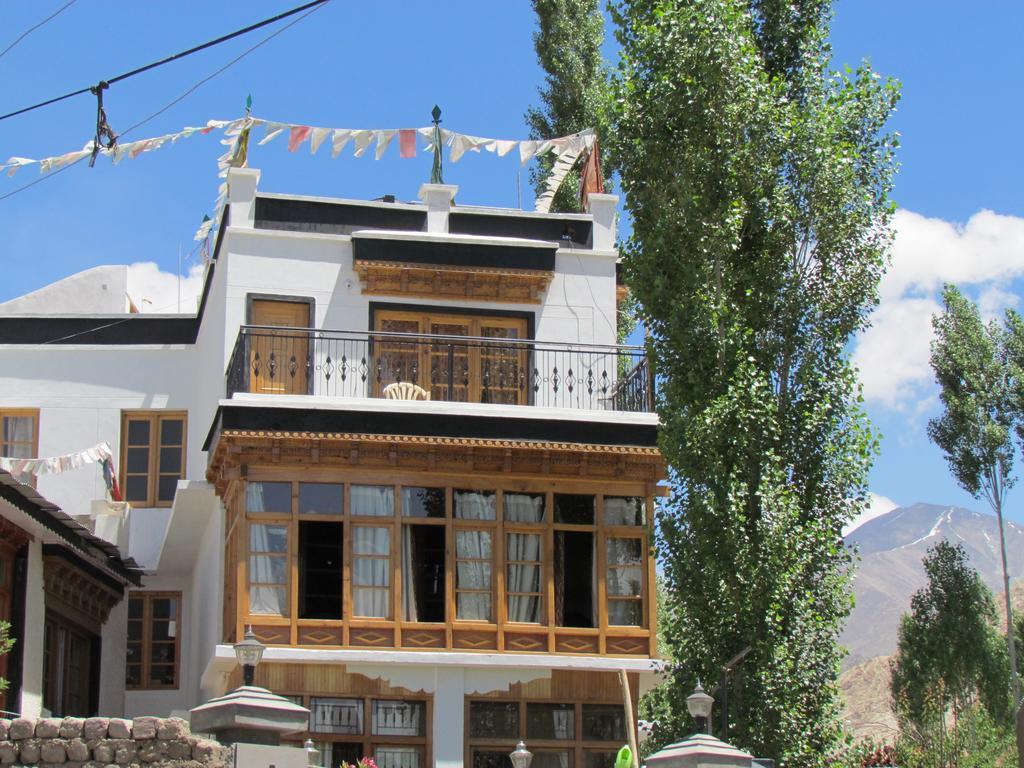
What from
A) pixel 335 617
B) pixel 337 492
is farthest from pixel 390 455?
pixel 335 617

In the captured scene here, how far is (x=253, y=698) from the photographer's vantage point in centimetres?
1138

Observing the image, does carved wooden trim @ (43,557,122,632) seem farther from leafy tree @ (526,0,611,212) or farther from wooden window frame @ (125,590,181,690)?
leafy tree @ (526,0,611,212)

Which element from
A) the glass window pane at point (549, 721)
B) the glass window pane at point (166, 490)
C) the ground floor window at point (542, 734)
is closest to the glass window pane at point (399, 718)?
the ground floor window at point (542, 734)

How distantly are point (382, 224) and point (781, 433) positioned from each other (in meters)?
6.88

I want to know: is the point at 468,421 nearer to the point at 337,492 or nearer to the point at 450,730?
the point at 337,492

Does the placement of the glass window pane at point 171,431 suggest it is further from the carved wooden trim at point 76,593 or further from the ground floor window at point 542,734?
the ground floor window at point 542,734

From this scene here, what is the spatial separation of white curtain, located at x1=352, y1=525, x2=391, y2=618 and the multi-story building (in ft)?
0.08

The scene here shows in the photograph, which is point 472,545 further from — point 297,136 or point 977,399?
point 977,399

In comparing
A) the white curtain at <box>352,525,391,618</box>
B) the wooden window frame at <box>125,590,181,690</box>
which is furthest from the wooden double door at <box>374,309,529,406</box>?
the wooden window frame at <box>125,590,181,690</box>

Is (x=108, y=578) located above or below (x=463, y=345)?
below

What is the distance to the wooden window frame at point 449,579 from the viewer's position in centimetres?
1814

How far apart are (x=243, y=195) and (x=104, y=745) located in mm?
10058

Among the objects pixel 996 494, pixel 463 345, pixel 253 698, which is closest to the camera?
pixel 253 698

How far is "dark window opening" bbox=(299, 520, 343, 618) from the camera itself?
18.3 m
